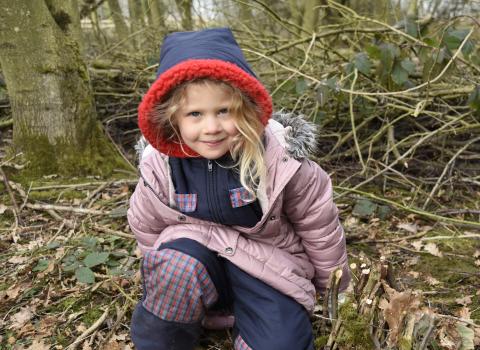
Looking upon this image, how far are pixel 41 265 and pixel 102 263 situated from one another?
312 mm

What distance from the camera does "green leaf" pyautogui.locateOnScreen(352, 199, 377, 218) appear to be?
9.45 ft

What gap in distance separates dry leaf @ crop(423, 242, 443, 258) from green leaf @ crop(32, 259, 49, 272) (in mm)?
2071

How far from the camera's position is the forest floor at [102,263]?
195cm

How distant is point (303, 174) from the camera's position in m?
1.83

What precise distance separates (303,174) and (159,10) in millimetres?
5620

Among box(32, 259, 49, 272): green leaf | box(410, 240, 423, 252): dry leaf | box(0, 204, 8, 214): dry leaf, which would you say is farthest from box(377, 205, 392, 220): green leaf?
box(0, 204, 8, 214): dry leaf

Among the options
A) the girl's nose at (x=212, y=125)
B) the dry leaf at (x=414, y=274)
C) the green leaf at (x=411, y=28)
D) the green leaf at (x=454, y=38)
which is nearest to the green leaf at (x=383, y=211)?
the dry leaf at (x=414, y=274)

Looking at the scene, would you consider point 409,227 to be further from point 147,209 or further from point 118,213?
point 118,213

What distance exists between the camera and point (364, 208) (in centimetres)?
290

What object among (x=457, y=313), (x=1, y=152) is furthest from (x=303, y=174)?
(x=1, y=152)

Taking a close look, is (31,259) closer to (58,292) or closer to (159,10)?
(58,292)

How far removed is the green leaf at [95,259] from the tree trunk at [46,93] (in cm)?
121

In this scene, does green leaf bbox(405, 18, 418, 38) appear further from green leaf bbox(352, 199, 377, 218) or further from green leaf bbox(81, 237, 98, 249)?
green leaf bbox(81, 237, 98, 249)

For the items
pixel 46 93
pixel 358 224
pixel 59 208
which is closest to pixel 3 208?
pixel 59 208
